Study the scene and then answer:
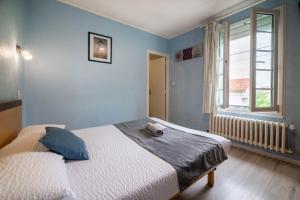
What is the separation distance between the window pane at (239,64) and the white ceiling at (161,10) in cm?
40

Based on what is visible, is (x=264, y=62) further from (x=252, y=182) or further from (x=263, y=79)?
(x=252, y=182)

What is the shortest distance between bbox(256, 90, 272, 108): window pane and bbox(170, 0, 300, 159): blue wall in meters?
0.23

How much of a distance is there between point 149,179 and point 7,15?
201cm

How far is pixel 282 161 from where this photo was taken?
2215 millimetres

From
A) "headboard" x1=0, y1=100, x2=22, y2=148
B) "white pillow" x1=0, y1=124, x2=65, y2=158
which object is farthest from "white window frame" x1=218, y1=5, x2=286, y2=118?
"headboard" x1=0, y1=100, x2=22, y2=148

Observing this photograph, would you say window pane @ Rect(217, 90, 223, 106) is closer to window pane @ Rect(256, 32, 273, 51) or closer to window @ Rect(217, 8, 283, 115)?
window @ Rect(217, 8, 283, 115)

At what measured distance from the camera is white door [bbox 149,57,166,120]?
4.25 m

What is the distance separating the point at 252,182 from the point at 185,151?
1129mm

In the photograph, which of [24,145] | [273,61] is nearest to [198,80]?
[273,61]

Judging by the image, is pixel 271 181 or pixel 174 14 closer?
pixel 271 181

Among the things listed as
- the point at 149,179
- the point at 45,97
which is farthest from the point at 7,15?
the point at 149,179

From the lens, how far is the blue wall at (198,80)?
2107 mm

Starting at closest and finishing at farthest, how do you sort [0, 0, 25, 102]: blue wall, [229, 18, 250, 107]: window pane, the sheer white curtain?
[0, 0, 25, 102]: blue wall, [229, 18, 250, 107]: window pane, the sheer white curtain

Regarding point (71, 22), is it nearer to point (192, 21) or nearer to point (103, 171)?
point (192, 21)
